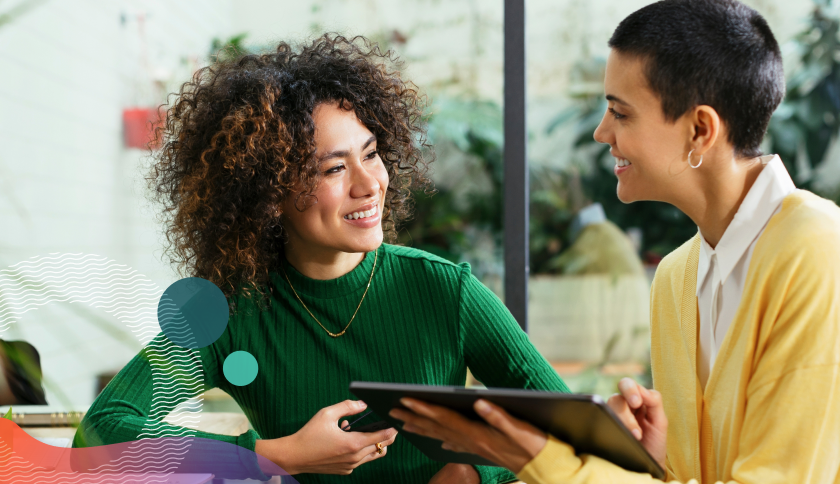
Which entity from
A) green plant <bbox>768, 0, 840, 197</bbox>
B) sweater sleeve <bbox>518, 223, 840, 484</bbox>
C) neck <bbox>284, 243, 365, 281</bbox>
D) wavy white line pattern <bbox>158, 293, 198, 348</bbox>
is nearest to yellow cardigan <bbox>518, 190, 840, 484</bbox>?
sweater sleeve <bbox>518, 223, 840, 484</bbox>

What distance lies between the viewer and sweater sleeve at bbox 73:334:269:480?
1202mm

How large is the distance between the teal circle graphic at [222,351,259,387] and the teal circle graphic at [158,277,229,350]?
0.05 metres

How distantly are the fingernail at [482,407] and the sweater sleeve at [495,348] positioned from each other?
452 millimetres

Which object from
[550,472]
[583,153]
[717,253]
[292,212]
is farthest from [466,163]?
[550,472]

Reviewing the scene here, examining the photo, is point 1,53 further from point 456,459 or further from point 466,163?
point 456,459

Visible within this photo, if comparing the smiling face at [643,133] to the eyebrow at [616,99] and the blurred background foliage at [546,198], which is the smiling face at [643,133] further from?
the blurred background foliage at [546,198]

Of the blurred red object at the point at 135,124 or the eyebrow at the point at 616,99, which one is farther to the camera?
the blurred red object at the point at 135,124

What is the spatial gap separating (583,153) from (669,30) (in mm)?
1911

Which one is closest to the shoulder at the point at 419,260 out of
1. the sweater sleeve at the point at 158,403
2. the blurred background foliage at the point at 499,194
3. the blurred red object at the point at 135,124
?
the sweater sleeve at the point at 158,403

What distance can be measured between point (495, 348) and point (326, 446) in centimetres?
37

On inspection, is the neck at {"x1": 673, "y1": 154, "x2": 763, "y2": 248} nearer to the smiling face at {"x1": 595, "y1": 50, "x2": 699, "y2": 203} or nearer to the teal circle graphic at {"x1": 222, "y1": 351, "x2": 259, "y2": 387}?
the smiling face at {"x1": 595, "y1": 50, "x2": 699, "y2": 203}

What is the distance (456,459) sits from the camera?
3.51 ft

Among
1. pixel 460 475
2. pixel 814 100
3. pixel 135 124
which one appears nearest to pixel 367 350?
pixel 460 475

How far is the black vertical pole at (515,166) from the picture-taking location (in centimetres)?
182
